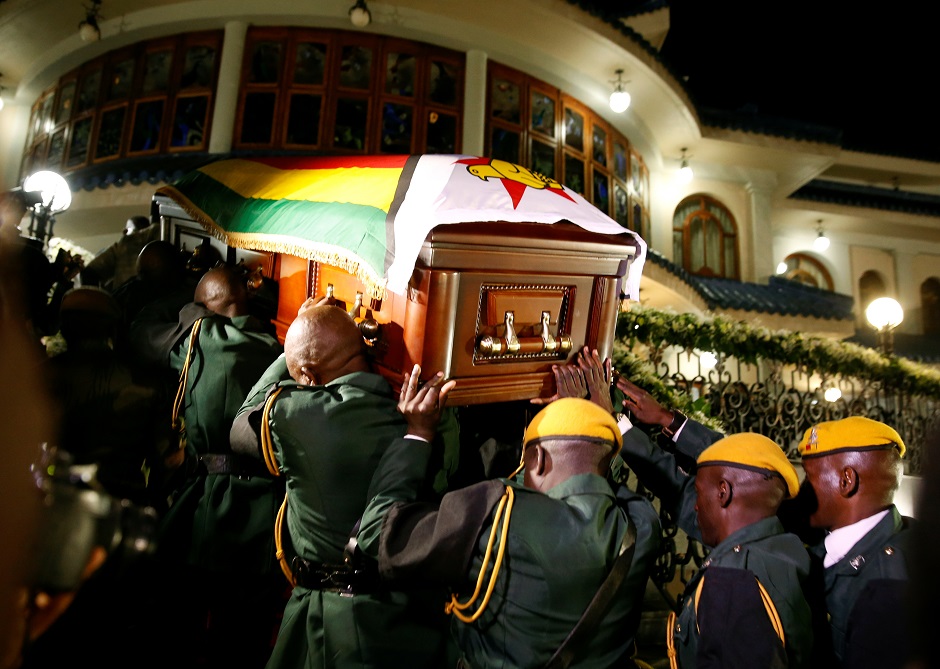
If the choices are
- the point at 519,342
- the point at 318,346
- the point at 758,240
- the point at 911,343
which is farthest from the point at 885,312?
the point at 911,343

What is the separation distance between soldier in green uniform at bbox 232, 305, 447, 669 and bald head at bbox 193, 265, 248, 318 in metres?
0.95

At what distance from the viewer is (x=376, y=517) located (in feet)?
6.02

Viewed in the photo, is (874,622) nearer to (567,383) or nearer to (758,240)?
(567,383)

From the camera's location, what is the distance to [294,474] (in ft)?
7.03

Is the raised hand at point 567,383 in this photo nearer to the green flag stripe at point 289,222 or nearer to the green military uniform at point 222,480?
the green flag stripe at point 289,222

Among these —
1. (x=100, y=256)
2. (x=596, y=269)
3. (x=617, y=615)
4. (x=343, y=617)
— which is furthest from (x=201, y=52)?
(x=617, y=615)

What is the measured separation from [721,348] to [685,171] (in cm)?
709

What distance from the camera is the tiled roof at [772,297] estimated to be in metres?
11.3

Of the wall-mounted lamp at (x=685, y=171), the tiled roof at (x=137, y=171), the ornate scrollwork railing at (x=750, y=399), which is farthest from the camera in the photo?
the wall-mounted lamp at (x=685, y=171)

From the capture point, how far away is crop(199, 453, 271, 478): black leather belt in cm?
274

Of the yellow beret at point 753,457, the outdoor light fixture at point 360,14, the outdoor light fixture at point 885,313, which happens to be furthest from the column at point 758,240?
the yellow beret at point 753,457

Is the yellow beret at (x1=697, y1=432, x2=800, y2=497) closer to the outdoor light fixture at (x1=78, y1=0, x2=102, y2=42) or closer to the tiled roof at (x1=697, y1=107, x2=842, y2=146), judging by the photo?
the outdoor light fixture at (x1=78, y1=0, x2=102, y2=42)

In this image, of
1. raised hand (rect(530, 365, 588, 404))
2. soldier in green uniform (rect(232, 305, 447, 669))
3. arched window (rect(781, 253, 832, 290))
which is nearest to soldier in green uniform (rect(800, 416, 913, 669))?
raised hand (rect(530, 365, 588, 404))

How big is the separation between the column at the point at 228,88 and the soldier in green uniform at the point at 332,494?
21.1ft
